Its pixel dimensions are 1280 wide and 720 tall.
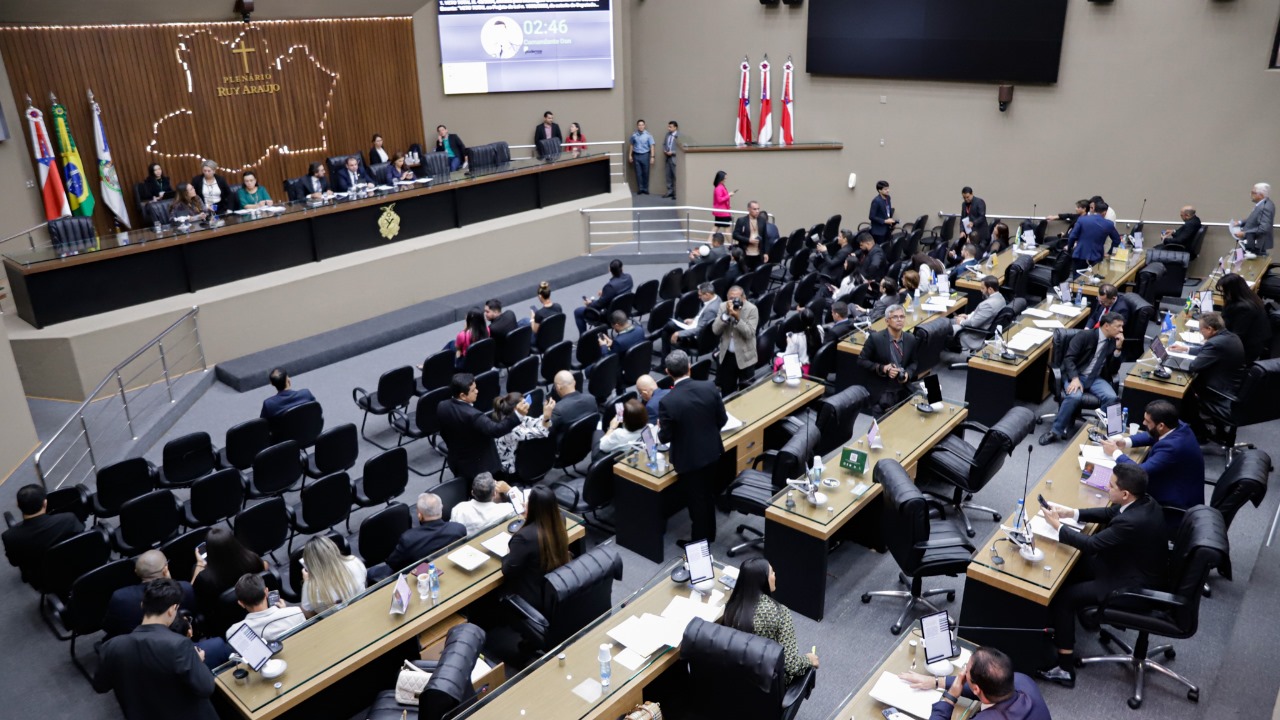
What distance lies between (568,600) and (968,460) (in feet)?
11.8

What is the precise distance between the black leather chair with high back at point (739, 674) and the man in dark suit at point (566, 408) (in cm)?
300

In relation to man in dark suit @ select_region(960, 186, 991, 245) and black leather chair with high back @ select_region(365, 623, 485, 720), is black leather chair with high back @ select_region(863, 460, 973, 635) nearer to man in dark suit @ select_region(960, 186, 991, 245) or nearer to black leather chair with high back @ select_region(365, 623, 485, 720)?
black leather chair with high back @ select_region(365, 623, 485, 720)

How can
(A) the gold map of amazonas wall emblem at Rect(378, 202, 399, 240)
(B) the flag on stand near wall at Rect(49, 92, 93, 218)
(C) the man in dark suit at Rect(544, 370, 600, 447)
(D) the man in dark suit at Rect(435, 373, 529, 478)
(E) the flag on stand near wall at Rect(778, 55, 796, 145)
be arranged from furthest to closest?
(E) the flag on stand near wall at Rect(778, 55, 796, 145) < (A) the gold map of amazonas wall emblem at Rect(378, 202, 399, 240) < (B) the flag on stand near wall at Rect(49, 92, 93, 218) < (C) the man in dark suit at Rect(544, 370, 600, 447) < (D) the man in dark suit at Rect(435, 373, 529, 478)

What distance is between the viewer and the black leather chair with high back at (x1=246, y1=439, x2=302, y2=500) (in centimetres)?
715

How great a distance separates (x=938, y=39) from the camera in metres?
14.5

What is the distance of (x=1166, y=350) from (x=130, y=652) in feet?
28.3

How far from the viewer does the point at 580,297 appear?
44.1ft

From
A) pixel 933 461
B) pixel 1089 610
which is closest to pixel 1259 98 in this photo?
pixel 933 461

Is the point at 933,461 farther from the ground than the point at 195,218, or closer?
closer

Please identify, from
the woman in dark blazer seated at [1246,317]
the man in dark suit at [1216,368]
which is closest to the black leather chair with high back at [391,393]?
the man in dark suit at [1216,368]

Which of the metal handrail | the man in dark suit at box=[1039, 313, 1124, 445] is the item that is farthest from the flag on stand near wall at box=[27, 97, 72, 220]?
the man in dark suit at box=[1039, 313, 1124, 445]

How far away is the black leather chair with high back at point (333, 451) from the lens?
743 centimetres

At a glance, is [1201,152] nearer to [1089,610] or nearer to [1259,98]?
[1259,98]

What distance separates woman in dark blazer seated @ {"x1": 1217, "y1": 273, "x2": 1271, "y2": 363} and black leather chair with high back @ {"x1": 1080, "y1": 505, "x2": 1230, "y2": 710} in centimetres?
440
